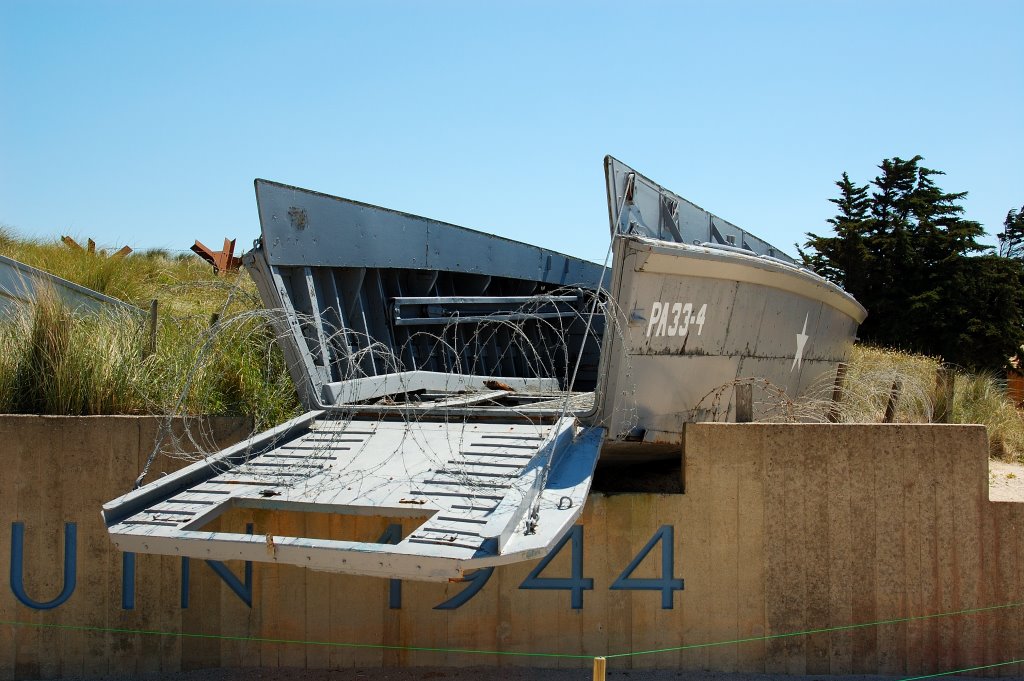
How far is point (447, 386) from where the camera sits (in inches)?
277

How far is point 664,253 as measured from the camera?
19.3ft

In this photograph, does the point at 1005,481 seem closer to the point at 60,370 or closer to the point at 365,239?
the point at 365,239

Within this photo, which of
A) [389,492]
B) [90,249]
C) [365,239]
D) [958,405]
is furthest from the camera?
[90,249]

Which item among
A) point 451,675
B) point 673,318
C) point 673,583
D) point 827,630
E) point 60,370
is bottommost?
point 451,675

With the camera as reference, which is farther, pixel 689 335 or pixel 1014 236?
pixel 1014 236

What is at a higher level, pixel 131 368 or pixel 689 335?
pixel 689 335

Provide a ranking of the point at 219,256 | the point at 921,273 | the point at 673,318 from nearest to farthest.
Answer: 1. the point at 673,318
2. the point at 219,256
3. the point at 921,273

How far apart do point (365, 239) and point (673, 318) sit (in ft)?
9.20

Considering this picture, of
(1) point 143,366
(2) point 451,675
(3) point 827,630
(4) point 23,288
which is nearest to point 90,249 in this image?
(4) point 23,288

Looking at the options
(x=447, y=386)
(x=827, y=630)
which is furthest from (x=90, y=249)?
(x=827, y=630)

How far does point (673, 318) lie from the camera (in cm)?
625

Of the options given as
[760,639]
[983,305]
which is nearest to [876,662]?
[760,639]

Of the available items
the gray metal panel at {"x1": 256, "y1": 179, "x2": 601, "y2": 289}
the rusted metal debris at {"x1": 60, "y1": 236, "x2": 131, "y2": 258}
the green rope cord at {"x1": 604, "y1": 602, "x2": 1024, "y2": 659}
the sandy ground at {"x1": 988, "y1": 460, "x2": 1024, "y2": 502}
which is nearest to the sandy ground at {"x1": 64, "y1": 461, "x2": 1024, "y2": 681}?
the green rope cord at {"x1": 604, "y1": 602, "x2": 1024, "y2": 659}

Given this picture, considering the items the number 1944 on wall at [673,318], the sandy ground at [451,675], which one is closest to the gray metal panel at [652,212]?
the number 1944 on wall at [673,318]
